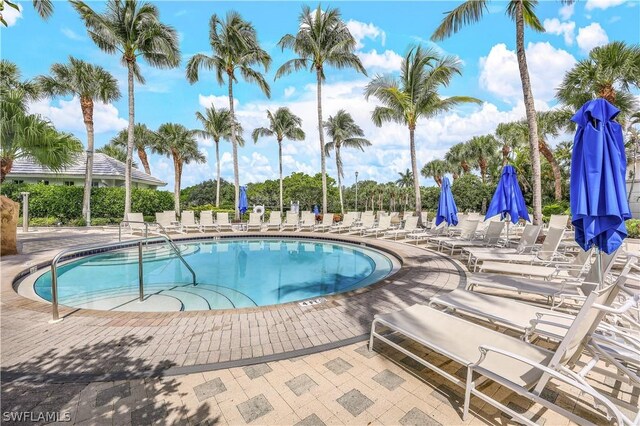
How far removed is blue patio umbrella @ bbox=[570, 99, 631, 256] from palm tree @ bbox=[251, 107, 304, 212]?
2300 cm

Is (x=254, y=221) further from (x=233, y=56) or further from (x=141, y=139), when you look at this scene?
(x=141, y=139)

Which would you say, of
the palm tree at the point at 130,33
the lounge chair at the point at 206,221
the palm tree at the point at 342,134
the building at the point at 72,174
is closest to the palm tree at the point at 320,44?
the palm tree at the point at 130,33

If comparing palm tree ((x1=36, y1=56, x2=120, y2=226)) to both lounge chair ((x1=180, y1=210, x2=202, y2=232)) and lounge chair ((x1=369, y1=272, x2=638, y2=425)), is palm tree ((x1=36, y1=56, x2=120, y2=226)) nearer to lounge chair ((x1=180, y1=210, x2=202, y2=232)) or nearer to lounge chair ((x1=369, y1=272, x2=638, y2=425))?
lounge chair ((x1=180, y1=210, x2=202, y2=232))

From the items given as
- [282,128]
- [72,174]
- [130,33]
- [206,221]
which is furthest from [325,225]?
[72,174]

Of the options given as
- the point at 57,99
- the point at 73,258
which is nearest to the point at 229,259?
the point at 73,258

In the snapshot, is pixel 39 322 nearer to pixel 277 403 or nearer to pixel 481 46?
pixel 277 403

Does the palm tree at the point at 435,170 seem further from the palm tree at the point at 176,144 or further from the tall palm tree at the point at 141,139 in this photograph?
the tall palm tree at the point at 141,139

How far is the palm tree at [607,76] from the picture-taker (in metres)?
12.3

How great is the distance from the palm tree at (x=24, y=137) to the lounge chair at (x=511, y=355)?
1425 centimetres

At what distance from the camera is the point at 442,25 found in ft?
34.4

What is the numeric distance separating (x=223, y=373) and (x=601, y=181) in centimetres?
436

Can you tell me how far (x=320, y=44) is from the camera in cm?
1638

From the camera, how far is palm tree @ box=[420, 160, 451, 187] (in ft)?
138

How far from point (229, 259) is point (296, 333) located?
690 cm
